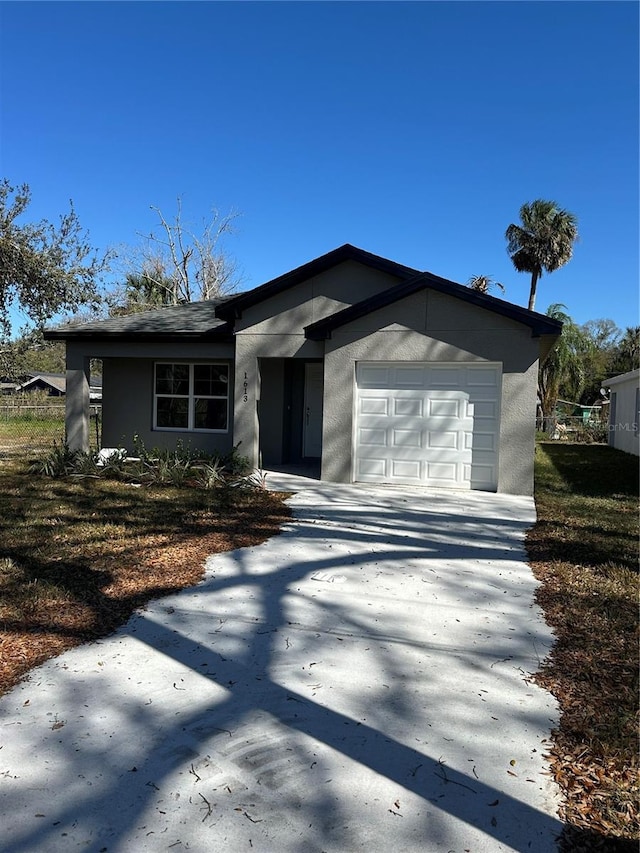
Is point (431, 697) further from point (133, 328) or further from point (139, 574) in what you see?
point (133, 328)

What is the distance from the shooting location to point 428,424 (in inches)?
437

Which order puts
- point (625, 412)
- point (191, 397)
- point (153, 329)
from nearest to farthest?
point (153, 329) → point (191, 397) → point (625, 412)

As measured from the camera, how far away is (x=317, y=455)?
1513cm

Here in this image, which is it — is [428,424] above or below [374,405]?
below

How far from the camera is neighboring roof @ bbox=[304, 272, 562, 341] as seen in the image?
10133 millimetres

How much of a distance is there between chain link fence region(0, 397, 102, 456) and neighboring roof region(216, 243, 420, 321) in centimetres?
670

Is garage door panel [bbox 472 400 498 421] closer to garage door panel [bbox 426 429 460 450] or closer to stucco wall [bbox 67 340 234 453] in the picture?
garage door panel [bbox 426 429 460 450]

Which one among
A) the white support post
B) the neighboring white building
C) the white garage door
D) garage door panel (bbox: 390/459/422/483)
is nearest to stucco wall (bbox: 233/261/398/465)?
the white garage door

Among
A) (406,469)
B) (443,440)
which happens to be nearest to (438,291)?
(443,440)

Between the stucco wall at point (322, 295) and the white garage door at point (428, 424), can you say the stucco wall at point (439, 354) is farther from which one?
the stucco wall at point (322, 295)

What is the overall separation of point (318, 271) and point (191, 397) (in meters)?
4.75

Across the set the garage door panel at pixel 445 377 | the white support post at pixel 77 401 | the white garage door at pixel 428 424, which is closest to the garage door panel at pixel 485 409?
the white garage door at pixel 428 424

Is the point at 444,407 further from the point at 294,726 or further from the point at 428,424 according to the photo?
the point at 294,726

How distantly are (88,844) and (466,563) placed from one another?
15.7 feet
